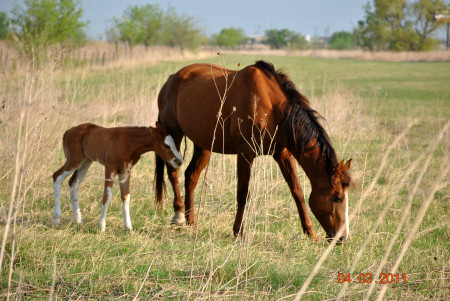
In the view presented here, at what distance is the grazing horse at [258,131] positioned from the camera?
4172mm

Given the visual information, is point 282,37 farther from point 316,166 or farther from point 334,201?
point 334,201

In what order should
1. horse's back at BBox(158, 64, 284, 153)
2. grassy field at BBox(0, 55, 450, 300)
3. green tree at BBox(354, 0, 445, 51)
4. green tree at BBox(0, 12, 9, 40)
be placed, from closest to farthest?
grassy field at BBox(0, 55, 450, 300) < horse's back at BBox(158, 64, 284, 153) < green tree at BBox(0, 12, 9, 40) < green tree at BBox(354, 0, 445, 51)

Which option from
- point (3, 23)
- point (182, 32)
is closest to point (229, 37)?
point (182, 32)

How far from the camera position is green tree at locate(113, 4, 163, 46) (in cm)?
4600

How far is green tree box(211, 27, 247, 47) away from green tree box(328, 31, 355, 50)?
71.7 feet

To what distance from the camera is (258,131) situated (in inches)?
175

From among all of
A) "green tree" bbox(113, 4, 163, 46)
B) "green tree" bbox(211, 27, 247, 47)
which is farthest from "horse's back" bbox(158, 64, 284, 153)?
"green tree" bbox(211, 27, 247, 47)

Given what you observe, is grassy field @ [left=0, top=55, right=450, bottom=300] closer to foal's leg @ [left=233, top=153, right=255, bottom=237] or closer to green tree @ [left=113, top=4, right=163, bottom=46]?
foal's leg @ [left=233, top=153, right=255, bottom=237]

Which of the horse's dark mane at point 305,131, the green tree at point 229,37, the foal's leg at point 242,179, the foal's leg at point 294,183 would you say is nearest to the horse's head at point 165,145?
the foal's leg at point 242,179

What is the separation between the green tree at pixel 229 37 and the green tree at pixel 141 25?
46522 mm

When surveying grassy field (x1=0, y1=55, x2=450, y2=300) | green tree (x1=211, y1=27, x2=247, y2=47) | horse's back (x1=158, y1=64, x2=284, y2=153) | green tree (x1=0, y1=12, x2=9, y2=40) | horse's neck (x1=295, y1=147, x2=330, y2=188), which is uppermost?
green tree (x1=211, y1=27, x2=247, y2=47)

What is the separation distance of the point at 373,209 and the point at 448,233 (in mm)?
1037

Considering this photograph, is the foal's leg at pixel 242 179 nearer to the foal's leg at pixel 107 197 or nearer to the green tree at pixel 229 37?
the foal's leg at pixel 107 197

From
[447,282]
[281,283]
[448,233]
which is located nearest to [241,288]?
[281,283]
